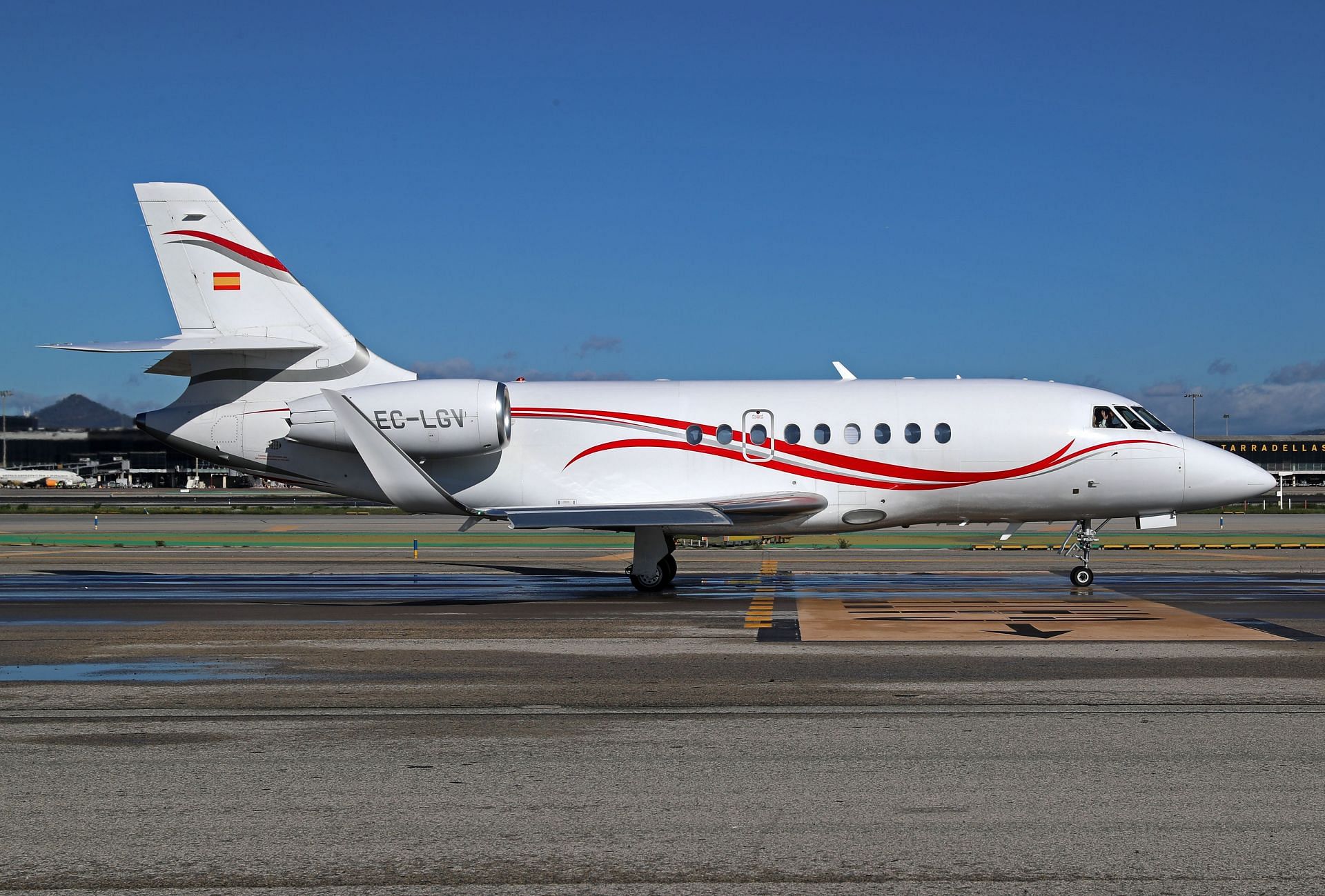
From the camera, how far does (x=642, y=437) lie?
73.4 ft

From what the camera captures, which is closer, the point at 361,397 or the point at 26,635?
the point at 26,635

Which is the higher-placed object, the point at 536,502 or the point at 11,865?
the point at 536,502

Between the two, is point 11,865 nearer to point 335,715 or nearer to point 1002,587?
point 335,715

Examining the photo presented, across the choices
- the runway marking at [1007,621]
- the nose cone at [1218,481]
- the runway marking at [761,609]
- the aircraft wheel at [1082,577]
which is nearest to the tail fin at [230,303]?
the runway marking at [761,609]

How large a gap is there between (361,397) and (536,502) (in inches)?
150

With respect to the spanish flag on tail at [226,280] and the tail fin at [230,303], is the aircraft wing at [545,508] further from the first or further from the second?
the spanish flag on tail at [226,280]

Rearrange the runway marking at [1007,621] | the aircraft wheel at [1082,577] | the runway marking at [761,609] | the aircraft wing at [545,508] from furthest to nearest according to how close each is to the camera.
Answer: the aircraft wheel at [1082,577] → the aircraft wing at [545,508] → the runway marking at [761,609] → the runway marking at [1007,621]

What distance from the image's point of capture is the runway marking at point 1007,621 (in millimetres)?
14914

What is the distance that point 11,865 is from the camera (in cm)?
614

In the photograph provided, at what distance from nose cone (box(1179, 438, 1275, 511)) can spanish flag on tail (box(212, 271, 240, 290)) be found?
59.8 ft

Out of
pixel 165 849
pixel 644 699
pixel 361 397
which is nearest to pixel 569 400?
pixel 361 397

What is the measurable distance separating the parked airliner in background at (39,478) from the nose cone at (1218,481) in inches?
4828

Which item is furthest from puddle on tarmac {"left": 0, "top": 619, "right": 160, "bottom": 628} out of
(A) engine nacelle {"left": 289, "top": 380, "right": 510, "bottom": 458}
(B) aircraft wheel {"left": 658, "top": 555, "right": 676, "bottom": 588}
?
(B) aircraft wheel {"left": 658, "top": 555, "right": 676, "bottom": 588}

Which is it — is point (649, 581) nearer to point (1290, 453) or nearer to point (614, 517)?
point (614, 517)
